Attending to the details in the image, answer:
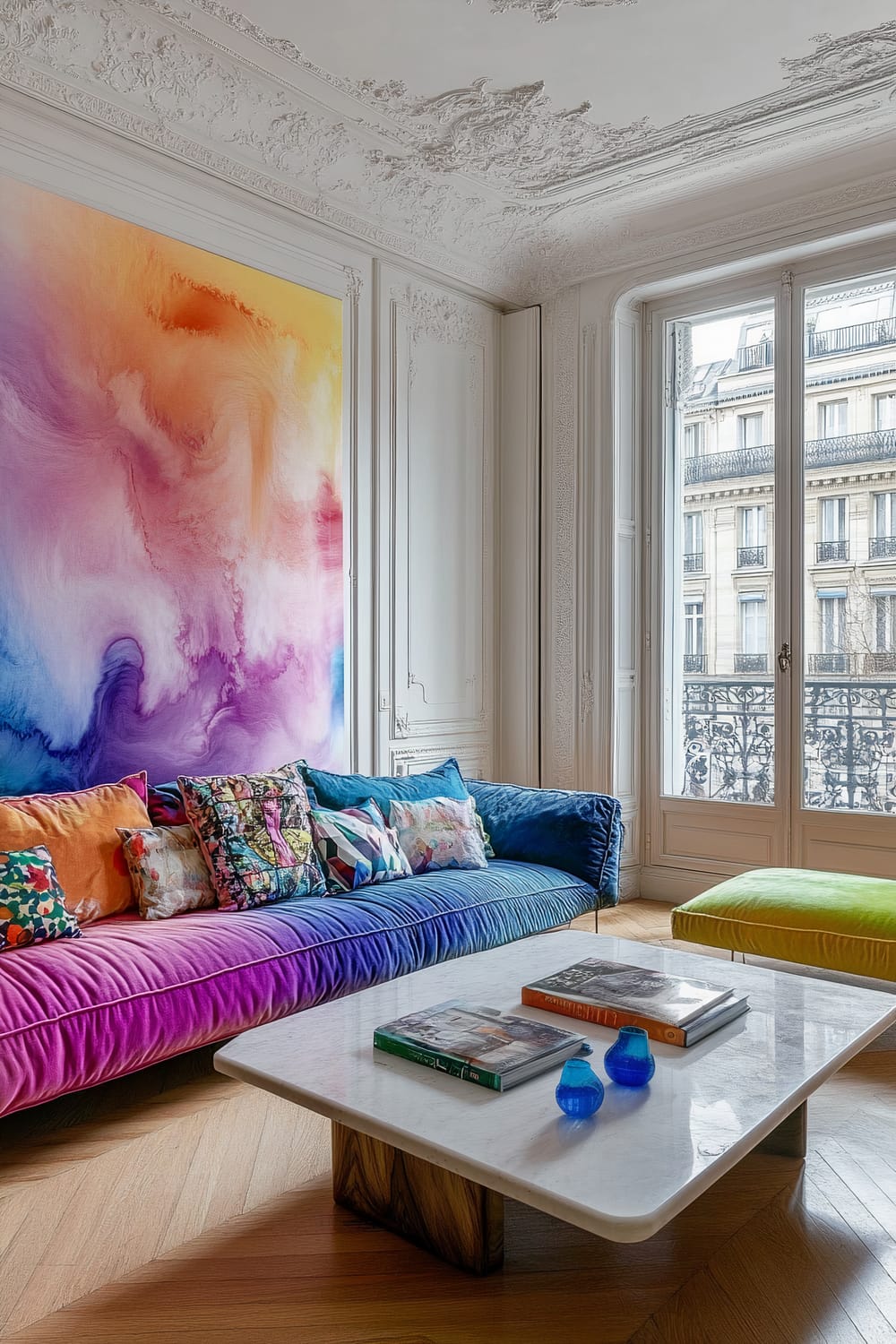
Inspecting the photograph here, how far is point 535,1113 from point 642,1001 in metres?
0.49

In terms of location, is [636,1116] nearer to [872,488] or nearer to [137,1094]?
[137,1094]

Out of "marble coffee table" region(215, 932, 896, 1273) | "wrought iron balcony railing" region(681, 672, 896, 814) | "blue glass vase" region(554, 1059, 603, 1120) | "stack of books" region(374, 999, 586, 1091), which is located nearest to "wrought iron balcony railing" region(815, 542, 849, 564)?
"wrought iron balcony railing" region(681, 672, 896, 814)

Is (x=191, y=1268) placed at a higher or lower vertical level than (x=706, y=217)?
lower

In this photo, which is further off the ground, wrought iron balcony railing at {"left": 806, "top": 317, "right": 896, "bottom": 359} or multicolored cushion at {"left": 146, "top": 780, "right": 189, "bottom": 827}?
wrought iron balcony railing at {"left": 806, "top": 317, "right": 896, "bottom": 359}

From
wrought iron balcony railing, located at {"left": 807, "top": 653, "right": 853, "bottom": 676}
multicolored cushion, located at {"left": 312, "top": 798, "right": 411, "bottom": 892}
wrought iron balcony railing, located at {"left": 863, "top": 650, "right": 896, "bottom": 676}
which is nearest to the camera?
multicolored cushion, located at {"left": 312, "top": 798, "right": 411, "bottom": 892}

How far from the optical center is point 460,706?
16.1ft

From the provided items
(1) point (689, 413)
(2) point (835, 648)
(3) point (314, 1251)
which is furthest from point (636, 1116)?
(1) point (689, 413)

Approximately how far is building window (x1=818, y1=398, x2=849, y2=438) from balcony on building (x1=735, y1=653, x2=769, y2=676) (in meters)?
1.00

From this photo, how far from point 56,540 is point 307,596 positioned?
1.08m

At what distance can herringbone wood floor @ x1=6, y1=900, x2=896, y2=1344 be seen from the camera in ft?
5.54

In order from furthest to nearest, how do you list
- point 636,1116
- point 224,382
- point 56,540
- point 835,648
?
point 835,648 < point 224,382 < point 56,540 < point 636,1116

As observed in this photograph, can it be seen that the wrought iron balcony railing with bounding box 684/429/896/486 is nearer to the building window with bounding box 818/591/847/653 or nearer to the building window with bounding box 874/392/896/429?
the building window with bounding box 874/392/896/429

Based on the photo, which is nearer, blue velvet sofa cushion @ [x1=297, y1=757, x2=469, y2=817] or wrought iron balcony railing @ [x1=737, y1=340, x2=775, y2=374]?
blue velvet sofa cushion @ [x1=297, y1=757, x2=469, y2=817]

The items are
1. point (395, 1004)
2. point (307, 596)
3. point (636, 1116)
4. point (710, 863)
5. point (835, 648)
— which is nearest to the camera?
point (636, 1116)
